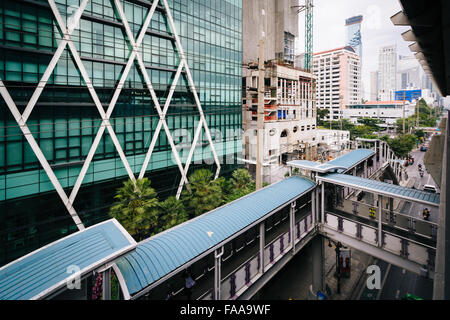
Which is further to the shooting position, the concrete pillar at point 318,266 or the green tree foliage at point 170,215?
the green tree foliage at point 170,215

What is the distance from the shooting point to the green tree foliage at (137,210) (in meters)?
13.6

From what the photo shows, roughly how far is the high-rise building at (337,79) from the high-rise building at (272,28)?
67963 mm

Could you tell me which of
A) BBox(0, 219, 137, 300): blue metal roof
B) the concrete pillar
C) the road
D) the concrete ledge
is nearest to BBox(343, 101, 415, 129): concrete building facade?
the road

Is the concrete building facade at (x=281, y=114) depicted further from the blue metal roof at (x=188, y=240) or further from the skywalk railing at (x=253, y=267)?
the blue metal roof at (x=188, y=240)

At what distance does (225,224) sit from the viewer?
817 centimetres

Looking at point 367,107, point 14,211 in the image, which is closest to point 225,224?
point 14,211

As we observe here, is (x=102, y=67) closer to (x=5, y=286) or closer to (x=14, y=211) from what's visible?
(x=14, y=211)

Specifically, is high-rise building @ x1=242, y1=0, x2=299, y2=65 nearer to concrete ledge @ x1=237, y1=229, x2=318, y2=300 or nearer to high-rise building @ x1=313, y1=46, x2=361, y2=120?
concrete ledge @ x1=237, y1=229, x2=318, y2=300

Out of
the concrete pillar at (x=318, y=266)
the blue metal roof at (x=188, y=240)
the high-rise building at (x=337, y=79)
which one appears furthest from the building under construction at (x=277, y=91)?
the high-rise building at (x=337, y=79)

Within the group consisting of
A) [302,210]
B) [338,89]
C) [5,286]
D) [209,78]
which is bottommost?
[302,210]

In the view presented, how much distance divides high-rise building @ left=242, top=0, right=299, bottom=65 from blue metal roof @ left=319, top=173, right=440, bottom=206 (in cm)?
2820
